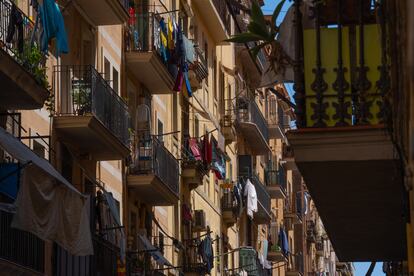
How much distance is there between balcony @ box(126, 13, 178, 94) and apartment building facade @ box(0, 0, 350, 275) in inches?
1.5

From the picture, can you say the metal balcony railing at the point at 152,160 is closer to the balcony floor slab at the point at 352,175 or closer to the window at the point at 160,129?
the window at the point at 160,129

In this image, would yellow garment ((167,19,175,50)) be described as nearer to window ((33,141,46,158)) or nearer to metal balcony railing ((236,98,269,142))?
window ((33,141,46,158))

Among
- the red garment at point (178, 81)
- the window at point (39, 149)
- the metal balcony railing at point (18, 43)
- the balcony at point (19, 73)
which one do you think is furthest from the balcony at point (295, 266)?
the metal balcony railing at point (18, 43)

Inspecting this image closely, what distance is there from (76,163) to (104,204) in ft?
2.97

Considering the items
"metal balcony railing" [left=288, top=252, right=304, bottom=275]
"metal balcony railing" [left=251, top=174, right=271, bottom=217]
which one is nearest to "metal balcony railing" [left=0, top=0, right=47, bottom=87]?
"metal balcony railing" [left=251, top=174, right=271, bottom=217]

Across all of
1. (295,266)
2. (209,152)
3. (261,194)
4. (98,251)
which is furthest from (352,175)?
(295,266)

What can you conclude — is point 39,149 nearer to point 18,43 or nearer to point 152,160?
point 18,43

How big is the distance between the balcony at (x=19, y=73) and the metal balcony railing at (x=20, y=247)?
177 cm

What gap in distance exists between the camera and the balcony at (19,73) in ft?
70.5

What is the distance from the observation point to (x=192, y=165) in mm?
39688

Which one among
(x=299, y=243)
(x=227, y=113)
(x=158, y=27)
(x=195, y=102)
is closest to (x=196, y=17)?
(x=195, y=102)

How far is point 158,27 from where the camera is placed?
34.3 meters

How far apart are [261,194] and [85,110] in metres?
27.5

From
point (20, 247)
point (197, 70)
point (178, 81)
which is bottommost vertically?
point (20, 247)
